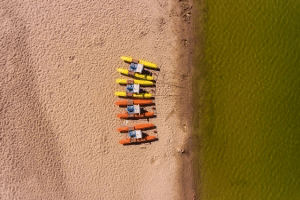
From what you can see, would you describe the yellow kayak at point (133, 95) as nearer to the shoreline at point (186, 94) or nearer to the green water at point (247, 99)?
the shoreline at point (186, 94)

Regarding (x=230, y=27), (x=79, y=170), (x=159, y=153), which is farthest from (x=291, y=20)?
(x=79, y=170)

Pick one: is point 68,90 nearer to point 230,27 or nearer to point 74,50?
point 74,50

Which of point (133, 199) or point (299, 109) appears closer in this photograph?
point (133, 199)

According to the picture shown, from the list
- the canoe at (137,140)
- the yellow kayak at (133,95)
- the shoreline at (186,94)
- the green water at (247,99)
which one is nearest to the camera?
the yellow kayak at (133,95)

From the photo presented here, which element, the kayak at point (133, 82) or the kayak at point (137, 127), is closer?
the kayak at point (133, 82)

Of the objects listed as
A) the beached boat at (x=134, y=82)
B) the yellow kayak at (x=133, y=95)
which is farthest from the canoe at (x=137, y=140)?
the beached boat at (x=134, y=82)

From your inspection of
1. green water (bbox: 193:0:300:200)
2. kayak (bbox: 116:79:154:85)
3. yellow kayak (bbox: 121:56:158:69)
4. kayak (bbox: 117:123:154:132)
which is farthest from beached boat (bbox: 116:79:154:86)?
green water (bbox: 193:0:300:200)
